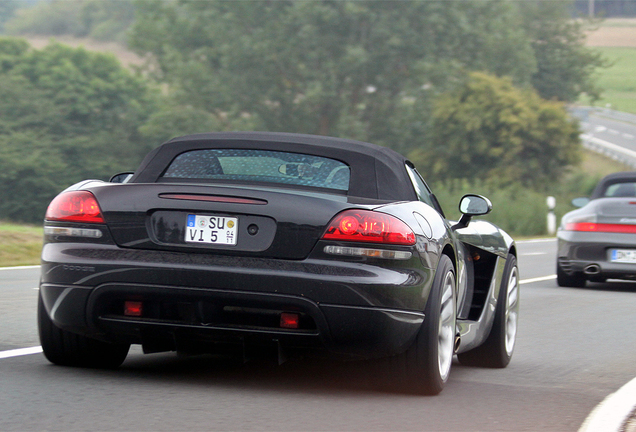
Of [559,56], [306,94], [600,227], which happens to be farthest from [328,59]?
[600,227]

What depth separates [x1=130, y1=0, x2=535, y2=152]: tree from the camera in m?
51.8

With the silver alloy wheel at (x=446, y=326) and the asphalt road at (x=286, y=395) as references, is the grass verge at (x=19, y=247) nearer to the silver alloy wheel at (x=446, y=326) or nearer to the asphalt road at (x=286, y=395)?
the asphalt road at (x=286, y=395)

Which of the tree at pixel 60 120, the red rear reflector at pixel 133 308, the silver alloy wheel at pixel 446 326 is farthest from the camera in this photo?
the tree at pixel 60 120

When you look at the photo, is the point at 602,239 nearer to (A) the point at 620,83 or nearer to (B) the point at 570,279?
(B) the point at 570,279

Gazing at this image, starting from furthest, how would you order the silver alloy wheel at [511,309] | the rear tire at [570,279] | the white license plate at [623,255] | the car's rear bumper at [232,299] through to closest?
the rear tire at [570,279] < the white license plate at [623,255] < the silver alloy wheel at [511,309] < the car's rear bumper at [232,299]

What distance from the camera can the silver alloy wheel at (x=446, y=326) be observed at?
5.55 meters

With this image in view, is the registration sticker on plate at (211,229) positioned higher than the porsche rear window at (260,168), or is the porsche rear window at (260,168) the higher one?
the porsche rear window at (260,168)

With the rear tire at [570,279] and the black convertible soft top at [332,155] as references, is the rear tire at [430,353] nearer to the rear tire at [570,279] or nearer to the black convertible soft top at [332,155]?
the black convertible soft top at [332,155]

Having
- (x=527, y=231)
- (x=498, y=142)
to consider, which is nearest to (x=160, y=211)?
(x=527, y=231)

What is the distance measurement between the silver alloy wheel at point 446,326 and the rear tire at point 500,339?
3.29 ft

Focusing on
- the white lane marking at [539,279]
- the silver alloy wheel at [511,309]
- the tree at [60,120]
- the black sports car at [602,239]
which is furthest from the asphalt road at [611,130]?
the silver alloy wheel at [511,309]

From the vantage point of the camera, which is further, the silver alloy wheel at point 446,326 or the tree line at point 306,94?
the tree line at point 306,94

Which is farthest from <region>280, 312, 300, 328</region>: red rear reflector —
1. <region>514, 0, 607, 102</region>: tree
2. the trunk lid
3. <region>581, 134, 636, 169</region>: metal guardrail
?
<region>514, 0, 607, 102</region>: tree

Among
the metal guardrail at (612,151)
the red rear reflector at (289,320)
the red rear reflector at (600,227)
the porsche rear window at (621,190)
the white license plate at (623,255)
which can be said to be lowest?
the metal guardrail at (612,151)
